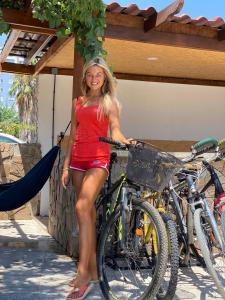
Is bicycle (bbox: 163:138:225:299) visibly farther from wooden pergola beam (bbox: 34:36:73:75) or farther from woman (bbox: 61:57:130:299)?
wooden pergola beam (bbox: 34:36:73:75)

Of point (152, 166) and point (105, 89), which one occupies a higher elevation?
point (105, 89)

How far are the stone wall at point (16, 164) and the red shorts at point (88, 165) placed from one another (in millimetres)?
3363

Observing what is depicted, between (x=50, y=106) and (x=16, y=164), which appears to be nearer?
(x=16, y=164)

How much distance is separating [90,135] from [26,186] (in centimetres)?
121

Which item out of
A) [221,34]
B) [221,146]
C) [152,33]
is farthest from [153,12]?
[221,146]

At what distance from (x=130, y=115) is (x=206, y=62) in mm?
1693

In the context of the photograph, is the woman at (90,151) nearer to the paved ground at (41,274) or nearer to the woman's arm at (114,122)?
the woman's arm at (114,122)

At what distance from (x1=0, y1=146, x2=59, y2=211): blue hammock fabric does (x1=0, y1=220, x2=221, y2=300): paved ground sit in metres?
0.48

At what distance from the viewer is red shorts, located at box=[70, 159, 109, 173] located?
295cm

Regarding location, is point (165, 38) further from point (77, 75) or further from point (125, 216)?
point (125, 216)


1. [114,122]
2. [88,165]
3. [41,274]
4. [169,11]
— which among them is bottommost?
[41,274]

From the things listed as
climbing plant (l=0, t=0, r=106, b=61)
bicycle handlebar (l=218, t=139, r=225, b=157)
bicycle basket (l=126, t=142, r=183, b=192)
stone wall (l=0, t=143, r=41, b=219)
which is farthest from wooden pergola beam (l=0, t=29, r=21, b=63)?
bicycle handlebar (l=218, t=139, r=225, b=157)

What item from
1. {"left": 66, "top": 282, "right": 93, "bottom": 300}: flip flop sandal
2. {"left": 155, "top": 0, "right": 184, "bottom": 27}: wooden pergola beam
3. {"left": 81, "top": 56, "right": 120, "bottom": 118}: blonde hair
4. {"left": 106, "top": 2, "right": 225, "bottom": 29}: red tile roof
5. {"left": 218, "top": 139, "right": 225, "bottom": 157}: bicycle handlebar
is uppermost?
{"left": 106, "top": 2, "right": 225, "bottom": 29}: red tile roof

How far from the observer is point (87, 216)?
9.52 feet
